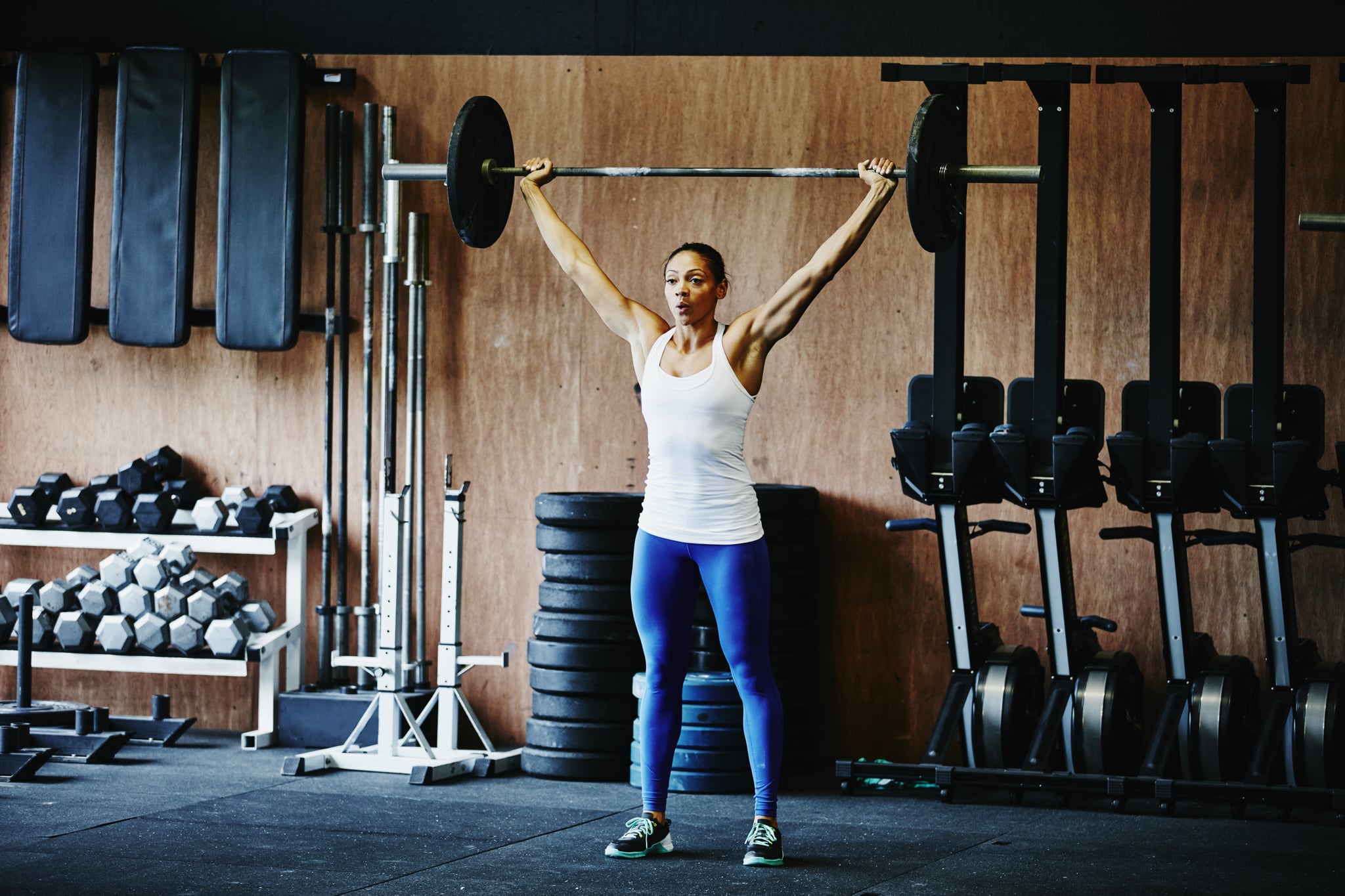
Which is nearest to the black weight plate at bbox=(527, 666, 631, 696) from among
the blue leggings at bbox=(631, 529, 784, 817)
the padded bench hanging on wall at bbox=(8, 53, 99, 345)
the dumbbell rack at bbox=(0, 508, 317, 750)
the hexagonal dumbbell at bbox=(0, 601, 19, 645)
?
the dumbbell rack at bbox=(0, 508, 317, 750)

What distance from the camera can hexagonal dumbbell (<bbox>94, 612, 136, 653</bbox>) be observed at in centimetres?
516

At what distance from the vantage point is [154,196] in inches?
207

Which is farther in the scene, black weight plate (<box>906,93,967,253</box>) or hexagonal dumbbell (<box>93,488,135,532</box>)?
hexagonal dumbbell (<box>93,488,135,532</box>)

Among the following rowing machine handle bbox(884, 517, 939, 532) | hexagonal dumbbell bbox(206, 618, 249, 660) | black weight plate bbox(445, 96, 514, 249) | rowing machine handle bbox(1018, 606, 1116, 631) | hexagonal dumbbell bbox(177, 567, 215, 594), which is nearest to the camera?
black weight plate bbox(445, 96, 514, 249)

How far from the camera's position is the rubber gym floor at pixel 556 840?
3314mm

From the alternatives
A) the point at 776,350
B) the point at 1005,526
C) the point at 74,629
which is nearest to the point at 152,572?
the point at 74,629

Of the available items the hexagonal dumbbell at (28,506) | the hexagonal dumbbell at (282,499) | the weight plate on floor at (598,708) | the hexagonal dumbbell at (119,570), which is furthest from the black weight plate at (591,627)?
the hexagonal dumbbell at (28,506)

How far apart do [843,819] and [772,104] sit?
230cm

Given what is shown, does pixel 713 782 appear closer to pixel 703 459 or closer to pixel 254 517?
pixel 703 459

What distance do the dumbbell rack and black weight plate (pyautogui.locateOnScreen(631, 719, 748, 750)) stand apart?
1.40 metres

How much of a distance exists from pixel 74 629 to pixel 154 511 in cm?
46

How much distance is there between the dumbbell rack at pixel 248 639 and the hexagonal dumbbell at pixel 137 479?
143 millimetres

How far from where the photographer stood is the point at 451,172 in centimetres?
375

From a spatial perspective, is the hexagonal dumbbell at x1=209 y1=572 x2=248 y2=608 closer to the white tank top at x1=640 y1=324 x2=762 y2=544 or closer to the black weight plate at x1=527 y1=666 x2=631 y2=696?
the black weight plate at x1=527 y1=666 x2=631 y2=696
